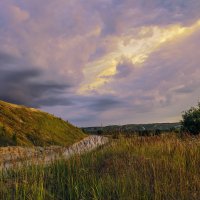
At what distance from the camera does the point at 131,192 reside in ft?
27.4

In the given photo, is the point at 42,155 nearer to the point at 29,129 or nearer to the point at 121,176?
the point at 121,176

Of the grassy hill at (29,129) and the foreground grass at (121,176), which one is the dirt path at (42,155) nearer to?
the foreground grass at (121,176)

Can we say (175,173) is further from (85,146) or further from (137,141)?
(137,141)

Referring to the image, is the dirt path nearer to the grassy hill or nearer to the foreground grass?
the foreground grass

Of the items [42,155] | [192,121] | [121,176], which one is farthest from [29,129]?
[121,176]

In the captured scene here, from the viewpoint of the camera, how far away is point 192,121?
85.4 feet

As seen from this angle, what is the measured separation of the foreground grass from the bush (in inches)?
433

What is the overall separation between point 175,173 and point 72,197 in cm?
257

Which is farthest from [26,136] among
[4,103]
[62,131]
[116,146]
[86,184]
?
[86,184]

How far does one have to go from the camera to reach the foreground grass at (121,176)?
27.0ft

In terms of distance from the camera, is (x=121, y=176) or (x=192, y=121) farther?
(x=192, y=121)

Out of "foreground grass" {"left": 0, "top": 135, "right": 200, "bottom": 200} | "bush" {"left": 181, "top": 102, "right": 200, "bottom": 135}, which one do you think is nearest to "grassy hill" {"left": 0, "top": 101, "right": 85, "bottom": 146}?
"bush" {"left": 181, "top": 102, "right": 200, "bottom": 135}

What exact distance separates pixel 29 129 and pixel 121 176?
24169mm

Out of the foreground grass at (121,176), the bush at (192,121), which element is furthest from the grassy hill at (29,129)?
the foreground grass at (121,176)
